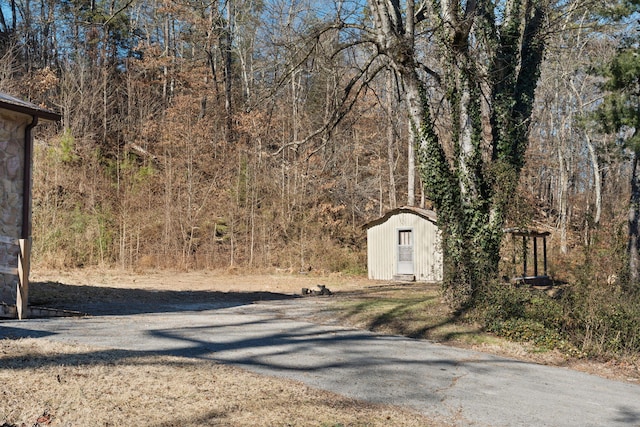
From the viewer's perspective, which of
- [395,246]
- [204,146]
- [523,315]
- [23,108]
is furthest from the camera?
[204,146]

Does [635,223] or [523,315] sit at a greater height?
[635,223]

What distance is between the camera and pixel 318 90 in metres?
33.7

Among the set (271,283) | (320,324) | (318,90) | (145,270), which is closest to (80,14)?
(318,90)

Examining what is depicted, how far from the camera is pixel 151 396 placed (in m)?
5.27

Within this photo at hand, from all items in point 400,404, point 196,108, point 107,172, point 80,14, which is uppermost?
point 80,14

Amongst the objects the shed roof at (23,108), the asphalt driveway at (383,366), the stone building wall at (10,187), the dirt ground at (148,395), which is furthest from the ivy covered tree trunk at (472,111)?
the stone building wall at (10,187)

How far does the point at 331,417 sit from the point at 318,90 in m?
29.6

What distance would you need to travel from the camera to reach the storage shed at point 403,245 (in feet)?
76.6

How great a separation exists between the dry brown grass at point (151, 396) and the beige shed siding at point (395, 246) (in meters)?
16.8

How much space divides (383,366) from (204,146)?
80.8ft

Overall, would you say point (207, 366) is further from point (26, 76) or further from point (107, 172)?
point (26, 76)

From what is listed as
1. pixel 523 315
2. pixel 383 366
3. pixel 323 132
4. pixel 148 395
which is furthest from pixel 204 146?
pixel 148 395

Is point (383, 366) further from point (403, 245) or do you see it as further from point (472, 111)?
point (403, 245)

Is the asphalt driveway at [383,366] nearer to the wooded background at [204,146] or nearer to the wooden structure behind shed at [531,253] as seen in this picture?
the wooden structure behind shed at [531,253]
